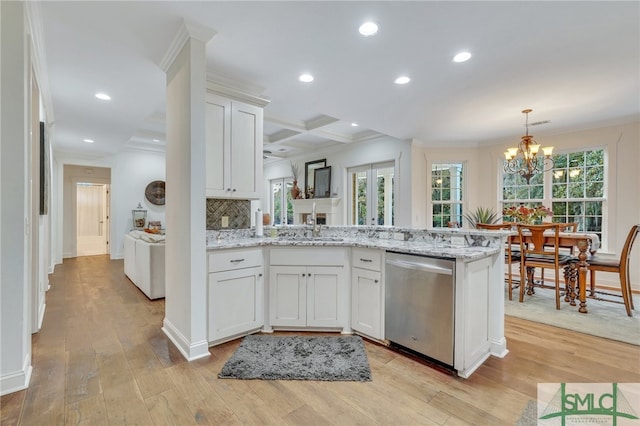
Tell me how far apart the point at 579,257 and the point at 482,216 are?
2209 millimetres

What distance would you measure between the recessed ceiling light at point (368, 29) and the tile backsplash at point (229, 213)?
2.08m

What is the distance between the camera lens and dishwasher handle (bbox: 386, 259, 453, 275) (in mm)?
2147

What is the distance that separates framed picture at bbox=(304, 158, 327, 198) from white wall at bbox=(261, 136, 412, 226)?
0.42 feet

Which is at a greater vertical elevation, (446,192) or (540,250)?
(446,192)

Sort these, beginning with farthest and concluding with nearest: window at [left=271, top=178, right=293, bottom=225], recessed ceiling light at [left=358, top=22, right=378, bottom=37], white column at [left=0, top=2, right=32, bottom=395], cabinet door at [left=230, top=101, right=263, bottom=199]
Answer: window at [left=271, top=178, right=293, bottom=225]
cabinet door at [left=230, top=101, right=263, bottom=199]
recessed ceiling light at [left=358, top=22, right=378, bottom=37]
white column at [left=0, top=2, right=32, bottom=395]

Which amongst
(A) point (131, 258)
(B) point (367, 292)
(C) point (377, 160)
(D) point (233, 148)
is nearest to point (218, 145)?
(D) point (233, 148)

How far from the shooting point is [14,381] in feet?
6.18

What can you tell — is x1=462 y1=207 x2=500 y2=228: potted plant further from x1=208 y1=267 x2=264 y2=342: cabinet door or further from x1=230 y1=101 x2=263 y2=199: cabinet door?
x1=208 y1=267 x2=264 y2=342: cabinet door

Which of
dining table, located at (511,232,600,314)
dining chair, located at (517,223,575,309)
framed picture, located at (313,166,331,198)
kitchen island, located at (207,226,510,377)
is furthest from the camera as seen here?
framed picture, located at (313,166,331,198)

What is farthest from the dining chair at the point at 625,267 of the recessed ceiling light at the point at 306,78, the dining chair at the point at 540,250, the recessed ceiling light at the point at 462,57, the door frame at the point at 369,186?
the recessed ceiling light at the point at 306,78

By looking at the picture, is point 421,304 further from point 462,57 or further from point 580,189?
point 580,189

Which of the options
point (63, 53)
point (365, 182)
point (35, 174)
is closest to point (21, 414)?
point (35, 174)

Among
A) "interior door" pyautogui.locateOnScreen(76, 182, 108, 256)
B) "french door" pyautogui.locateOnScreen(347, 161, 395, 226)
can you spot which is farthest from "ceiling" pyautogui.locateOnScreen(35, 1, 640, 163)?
"interior door" pyautogui.locateOnScreen(76, 182, 108, 256)

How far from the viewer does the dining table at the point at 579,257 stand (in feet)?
11.3
